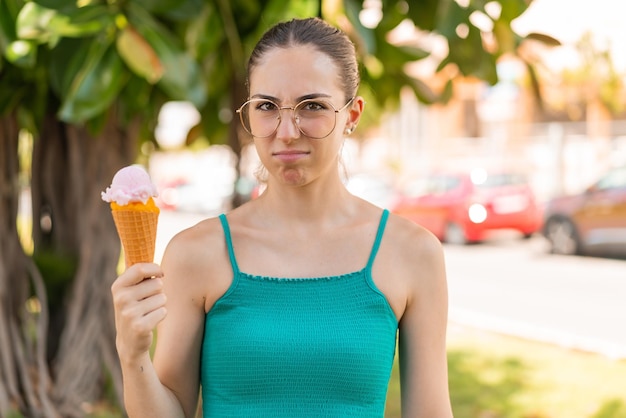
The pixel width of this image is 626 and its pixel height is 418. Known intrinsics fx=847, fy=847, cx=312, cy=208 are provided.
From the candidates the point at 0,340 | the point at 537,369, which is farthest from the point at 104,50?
the point at 537,369

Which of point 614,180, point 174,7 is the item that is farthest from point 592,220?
point 174,7

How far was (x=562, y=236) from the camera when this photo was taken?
13859 millimetres

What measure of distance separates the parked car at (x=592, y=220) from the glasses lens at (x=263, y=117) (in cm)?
1174

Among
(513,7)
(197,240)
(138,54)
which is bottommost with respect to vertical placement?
(197,240)

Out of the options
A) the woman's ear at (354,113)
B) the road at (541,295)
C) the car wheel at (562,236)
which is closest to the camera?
the woman's ear at (354,113)

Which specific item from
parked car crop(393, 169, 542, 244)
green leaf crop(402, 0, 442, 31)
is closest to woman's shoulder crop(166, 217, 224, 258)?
green leaf crop(402, 0, 442, 31)

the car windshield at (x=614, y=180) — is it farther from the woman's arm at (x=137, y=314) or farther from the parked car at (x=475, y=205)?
the woman's arm at (x=137, y=314)

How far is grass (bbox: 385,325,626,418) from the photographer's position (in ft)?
17.5

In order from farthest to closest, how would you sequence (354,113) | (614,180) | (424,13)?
1. (614,180)
2. (424,13)
3. (354,113)

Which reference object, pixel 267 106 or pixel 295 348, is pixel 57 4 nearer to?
pixel 267 106

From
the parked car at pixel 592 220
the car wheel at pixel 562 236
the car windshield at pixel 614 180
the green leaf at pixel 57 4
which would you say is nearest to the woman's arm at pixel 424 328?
the green leaf at pixel 57 4

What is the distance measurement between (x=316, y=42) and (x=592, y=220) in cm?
1222

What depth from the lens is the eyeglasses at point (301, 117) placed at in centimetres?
171

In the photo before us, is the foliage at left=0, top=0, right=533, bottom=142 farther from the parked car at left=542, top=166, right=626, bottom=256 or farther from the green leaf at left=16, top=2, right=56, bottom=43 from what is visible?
the parked car at left=542, top=166, right=626, bottom=256
